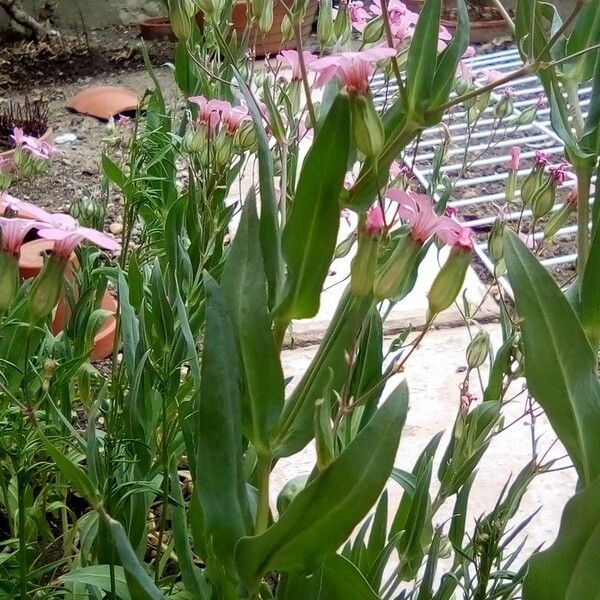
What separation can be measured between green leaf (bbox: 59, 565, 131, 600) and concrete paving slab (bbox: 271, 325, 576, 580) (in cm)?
35

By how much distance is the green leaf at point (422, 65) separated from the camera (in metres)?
0.37

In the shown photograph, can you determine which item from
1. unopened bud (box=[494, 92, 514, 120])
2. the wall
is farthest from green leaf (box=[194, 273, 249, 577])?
the wall

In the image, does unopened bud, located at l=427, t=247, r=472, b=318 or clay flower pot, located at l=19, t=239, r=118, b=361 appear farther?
clay flower pot, located at l=19, t=239, r=118, b=361

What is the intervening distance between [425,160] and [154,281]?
4.28ft

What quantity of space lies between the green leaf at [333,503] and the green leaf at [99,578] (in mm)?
130

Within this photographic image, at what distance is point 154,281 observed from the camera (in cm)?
60

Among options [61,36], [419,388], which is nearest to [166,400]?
[419,388]

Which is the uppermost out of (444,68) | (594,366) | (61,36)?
(444,68)

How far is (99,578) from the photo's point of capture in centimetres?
47

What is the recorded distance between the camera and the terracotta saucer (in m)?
2.16

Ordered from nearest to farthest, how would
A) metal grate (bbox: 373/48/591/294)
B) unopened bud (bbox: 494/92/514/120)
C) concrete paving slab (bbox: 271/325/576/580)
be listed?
unopened bud (bbox: 494/92/514/120) → concrete paving slab (bbox: 271/325/576/580) → metal grate (bbox: 373/48/591/294)

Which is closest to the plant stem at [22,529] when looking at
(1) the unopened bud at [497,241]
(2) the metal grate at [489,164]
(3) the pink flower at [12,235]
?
(3) the pink flower at [12,235]

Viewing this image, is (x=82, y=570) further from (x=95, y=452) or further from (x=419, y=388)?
(x=419, y=388)

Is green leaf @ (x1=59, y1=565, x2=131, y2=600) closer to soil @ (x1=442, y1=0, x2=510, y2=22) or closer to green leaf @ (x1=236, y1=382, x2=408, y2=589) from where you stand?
green leaf @ (x1=236, y1=382, x2=408, y2=589)
